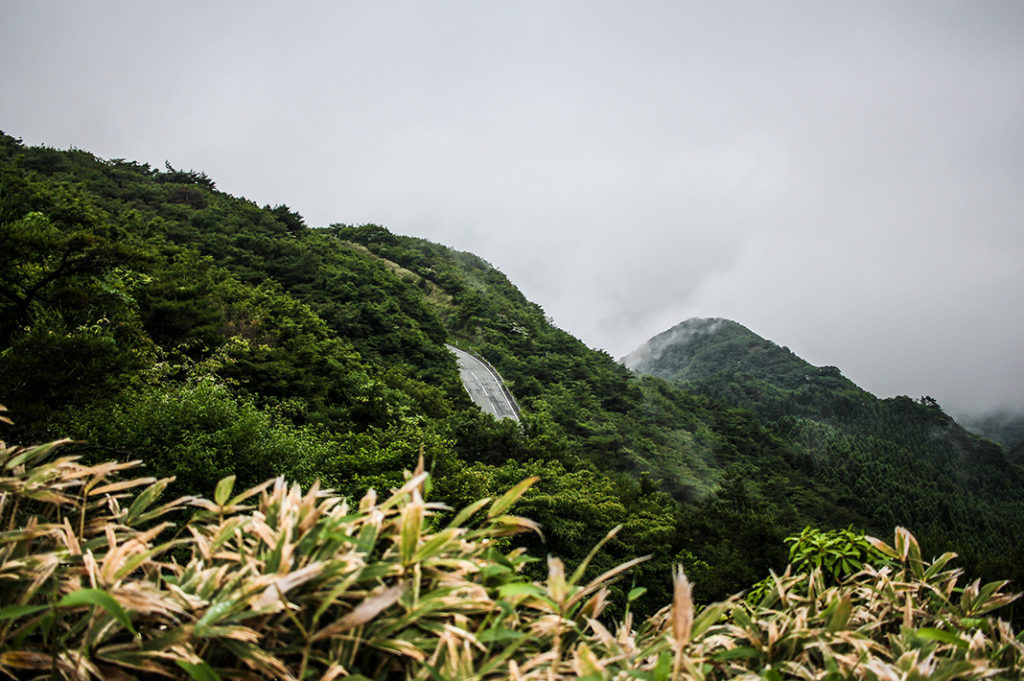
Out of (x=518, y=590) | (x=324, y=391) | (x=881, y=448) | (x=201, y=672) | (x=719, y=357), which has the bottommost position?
(x=201, y=672)

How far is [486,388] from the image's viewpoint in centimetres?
2630

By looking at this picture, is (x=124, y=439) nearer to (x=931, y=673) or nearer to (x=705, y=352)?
(x=931, y=673)

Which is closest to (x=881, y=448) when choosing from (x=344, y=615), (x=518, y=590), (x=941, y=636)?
(x=941, y=636)

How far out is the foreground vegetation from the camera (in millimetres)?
813

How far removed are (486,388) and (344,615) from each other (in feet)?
83.7

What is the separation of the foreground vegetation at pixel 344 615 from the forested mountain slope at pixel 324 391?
4175 mm

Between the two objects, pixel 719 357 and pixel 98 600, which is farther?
pixel 719 357

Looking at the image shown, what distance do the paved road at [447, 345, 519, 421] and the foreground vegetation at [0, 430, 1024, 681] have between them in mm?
20780

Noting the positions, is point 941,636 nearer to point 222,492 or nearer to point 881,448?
point 222,492

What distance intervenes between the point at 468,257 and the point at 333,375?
45238mm

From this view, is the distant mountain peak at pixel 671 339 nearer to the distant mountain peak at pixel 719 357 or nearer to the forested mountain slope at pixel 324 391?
the distant mountain peak at pixel 719 357

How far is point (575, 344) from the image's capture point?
3638 cm

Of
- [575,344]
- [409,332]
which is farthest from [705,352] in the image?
[409,332]

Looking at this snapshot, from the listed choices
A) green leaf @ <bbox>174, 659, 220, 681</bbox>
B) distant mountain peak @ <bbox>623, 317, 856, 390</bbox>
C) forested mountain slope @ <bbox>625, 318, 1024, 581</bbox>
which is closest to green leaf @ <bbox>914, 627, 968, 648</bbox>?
green leaf @ <bbox>174, 659, 220, 681</bbox>
